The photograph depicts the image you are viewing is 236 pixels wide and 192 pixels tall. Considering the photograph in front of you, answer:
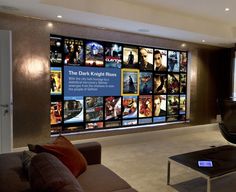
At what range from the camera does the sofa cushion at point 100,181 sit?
189 centimetres

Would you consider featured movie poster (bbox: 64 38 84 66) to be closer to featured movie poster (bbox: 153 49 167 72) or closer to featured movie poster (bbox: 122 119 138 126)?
featured movie poster (bbox: 122 119 138 126)

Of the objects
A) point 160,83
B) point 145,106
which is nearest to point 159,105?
point 145,106

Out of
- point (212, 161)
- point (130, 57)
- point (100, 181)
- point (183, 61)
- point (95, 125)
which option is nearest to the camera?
point (100, 181)

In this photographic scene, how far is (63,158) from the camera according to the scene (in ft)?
6.44

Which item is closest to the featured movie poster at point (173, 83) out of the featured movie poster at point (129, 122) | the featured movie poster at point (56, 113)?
the featured movie poster at point (129, 122)

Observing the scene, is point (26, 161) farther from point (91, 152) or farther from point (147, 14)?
point (147, 14)

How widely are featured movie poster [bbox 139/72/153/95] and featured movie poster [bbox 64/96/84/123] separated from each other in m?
1.50

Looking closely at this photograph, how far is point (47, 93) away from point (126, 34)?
82.9 inches

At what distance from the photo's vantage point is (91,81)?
4.73m

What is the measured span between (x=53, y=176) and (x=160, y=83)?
466cm

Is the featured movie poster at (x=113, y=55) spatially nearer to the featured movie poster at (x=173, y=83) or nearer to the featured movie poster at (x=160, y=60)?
the featured movie poster at (x=160, y=60)

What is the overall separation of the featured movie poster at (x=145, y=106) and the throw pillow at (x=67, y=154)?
3345 mm

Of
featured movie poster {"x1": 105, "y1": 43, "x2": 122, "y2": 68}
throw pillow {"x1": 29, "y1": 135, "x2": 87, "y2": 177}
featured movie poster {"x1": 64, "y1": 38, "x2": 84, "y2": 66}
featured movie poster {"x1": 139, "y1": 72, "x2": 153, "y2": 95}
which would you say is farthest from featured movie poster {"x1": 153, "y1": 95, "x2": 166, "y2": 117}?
throw pillow {"x1": 29, "y1": 135, "x2": 87, "y2": 177}

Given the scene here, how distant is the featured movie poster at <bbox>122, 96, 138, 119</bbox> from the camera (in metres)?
5.18
